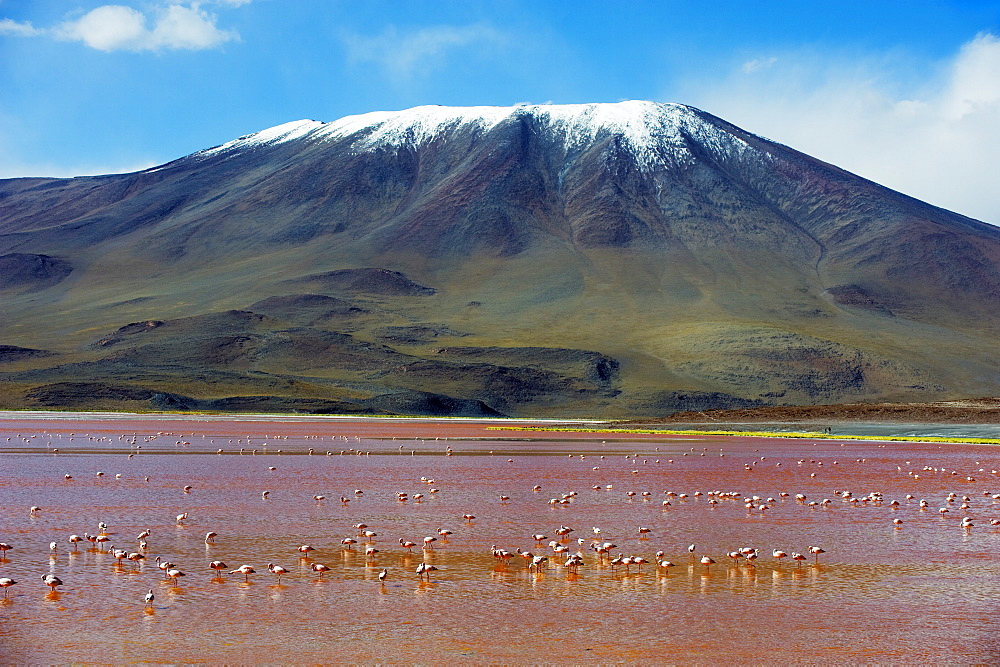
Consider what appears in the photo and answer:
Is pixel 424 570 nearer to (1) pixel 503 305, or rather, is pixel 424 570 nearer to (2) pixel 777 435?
(2) pixel 777 435

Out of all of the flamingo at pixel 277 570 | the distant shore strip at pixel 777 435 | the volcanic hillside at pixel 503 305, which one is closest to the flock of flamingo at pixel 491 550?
the flamingo at pixel 277 570

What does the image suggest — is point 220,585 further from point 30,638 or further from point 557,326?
point 557,326

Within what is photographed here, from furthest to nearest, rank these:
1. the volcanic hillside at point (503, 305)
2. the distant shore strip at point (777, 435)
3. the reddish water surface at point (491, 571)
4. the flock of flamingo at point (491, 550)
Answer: the volcanic hillside at point (503, 305), the distant shore strip at point (777, 435), the flock of flamingo at point (491, 550), the reddish water surface at point (491, 571)

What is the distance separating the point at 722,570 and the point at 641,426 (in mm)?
55904

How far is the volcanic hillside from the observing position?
113250 mm

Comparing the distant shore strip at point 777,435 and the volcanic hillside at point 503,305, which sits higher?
the volcanic hillside at point 503,305

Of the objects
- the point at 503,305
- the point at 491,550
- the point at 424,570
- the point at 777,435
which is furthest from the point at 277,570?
the point at 503,305

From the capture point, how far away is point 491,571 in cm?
1536

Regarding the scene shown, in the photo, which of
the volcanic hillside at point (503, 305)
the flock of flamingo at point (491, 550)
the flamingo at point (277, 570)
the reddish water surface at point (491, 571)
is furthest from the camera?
the volcanic hillside at point (503, 305)

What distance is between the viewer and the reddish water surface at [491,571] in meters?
11.5

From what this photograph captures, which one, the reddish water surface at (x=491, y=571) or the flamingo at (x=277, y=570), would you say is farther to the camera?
the flamingo at (x=277, y=570)

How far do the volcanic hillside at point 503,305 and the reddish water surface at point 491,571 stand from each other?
2762 inches

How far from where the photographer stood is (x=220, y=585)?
14016mm

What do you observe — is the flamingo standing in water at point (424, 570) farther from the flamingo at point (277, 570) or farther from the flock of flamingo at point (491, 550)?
the flamingo at point (277, 570)
